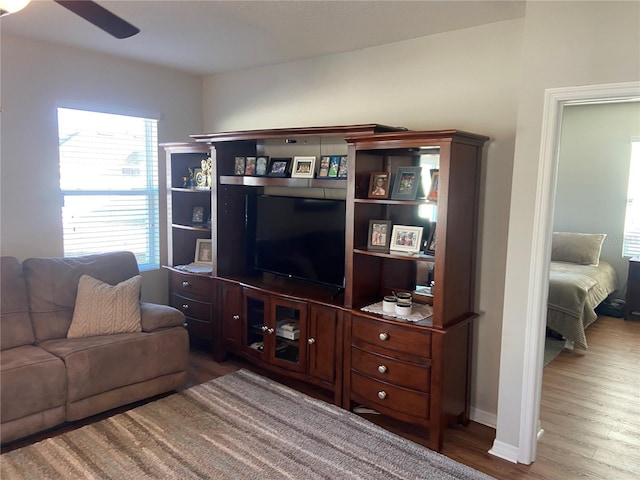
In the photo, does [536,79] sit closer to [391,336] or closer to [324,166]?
[324,166]

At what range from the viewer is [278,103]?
13.9 ft

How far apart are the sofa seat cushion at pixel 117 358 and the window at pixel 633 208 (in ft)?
17.0

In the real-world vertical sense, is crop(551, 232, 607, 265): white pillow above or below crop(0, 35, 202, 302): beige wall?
below

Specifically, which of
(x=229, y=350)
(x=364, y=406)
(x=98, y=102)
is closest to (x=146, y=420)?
(x=229, y=350)

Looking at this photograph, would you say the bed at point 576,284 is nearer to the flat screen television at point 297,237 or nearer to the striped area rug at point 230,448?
the flat screen television at point 297,237

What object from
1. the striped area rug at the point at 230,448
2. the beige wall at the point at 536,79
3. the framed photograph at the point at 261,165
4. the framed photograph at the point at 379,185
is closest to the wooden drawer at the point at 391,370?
the striped area rug at the point at 230,448

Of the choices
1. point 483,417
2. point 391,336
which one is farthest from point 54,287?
point 483,417

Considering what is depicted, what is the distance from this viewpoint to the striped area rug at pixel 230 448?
258cm

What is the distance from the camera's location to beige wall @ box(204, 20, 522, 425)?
2973mm

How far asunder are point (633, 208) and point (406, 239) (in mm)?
4146

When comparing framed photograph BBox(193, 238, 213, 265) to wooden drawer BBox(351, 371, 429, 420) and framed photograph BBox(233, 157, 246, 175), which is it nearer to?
framed photograph BBox(233, 157, 246, 175)

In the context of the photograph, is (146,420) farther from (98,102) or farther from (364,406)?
(98,102)

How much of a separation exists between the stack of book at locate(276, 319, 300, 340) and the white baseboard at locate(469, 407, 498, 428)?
4.19 feet

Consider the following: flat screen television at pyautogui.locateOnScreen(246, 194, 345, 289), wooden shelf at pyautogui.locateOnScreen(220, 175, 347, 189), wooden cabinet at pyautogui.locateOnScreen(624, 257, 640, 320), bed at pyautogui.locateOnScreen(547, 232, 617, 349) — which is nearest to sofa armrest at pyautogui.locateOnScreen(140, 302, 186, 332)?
flat screen television at pyautogui.locateOnScreen(246, 194, 345, 289)
